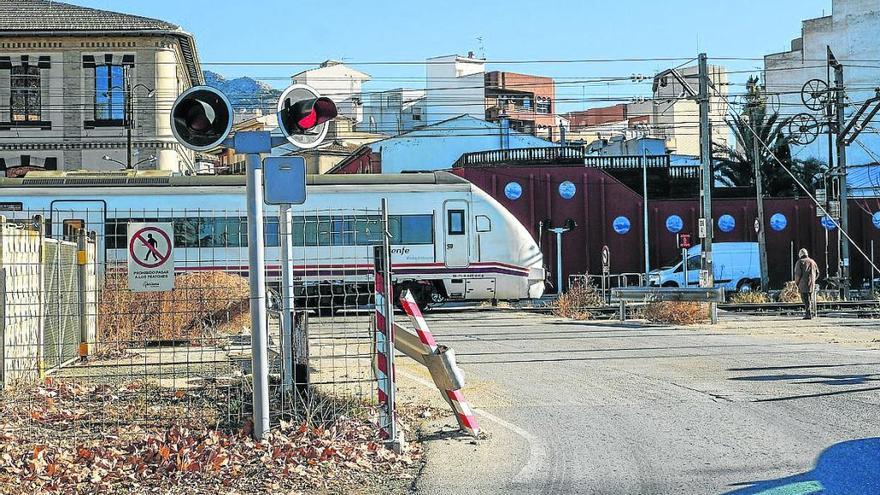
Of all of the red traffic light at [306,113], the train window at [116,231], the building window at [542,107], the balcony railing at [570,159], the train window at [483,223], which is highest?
the building window at [542,107]

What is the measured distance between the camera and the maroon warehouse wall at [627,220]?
40.6 m

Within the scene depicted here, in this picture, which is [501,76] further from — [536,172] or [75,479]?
[75,479]

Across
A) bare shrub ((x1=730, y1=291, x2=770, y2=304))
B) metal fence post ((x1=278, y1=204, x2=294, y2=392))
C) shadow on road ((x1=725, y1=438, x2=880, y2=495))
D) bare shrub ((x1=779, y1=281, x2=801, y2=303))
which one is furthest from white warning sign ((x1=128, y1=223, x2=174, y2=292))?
bare shrub ((x1=779, y1=281, x2=801, y2=303))

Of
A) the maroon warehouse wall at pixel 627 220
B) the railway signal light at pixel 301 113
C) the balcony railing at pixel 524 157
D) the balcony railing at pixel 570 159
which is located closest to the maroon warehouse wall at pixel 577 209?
the maroon warehouse wall at pixel 627 220

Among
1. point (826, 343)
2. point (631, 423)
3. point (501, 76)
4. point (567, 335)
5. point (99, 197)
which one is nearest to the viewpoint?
point (631, 423)

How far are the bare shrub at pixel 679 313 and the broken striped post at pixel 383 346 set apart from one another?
1434 cm

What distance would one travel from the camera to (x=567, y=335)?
18828mm

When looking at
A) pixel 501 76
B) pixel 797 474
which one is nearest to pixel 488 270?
pixel 797 474

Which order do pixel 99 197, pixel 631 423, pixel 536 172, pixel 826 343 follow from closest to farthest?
pixel 631 423 → pixel 826 343 → pixel 99 197 → pixel 536 172

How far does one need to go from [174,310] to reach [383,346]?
22.4 feet

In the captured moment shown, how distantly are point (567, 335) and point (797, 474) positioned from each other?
1163cm

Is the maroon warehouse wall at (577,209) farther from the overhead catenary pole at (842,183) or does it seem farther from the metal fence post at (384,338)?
the metal fence post at (384,338)

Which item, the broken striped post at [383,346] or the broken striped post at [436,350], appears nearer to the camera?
the broken striped post at [383,346]

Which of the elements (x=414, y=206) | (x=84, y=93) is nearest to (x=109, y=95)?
(x=84, y=93)
